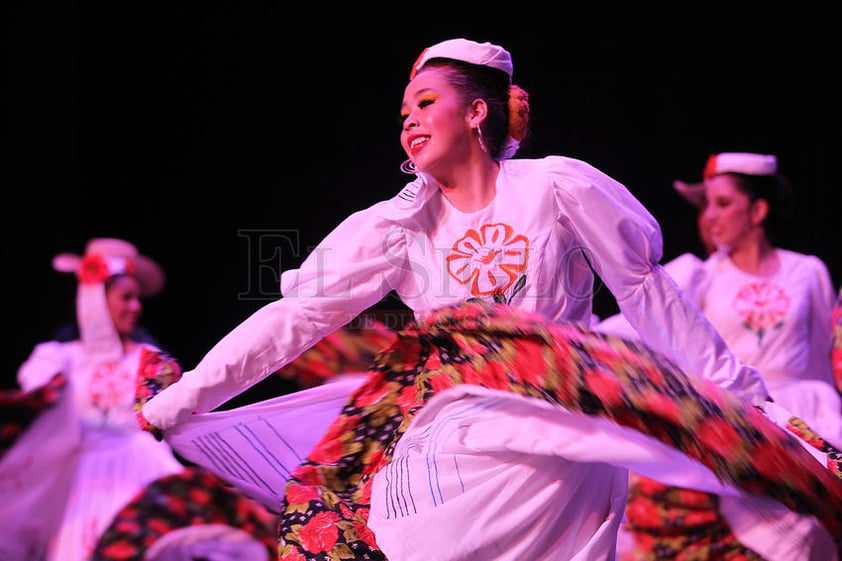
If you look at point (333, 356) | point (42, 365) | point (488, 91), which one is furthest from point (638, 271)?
point (42, 365)

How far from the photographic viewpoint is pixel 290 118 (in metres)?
4.73

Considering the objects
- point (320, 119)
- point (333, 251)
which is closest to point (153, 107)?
point (320, 119)

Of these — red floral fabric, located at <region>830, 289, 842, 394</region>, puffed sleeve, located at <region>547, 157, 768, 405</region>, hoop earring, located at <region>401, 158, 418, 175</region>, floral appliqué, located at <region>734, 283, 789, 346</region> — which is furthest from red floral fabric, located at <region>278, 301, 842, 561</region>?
floral appliqué, located at <region>734, 283, 789, 346</region>

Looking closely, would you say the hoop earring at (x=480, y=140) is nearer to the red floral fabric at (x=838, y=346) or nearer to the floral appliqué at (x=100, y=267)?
→ the red floral fabric at (x=838, y=346)

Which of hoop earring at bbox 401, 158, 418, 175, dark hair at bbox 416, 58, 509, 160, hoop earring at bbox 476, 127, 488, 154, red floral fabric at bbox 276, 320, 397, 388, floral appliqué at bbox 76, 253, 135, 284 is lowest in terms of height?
floral appliqué at bbox 76, 253, 135, 284

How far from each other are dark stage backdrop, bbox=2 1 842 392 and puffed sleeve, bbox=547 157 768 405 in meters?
1.84

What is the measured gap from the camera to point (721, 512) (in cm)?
372

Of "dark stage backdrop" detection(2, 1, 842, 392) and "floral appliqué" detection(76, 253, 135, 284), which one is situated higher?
"dark stage backdrop" detection(2, 1, 842, 392)

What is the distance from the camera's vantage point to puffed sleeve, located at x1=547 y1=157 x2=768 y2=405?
7.94 feet

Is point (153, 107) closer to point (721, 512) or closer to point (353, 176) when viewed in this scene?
point (353, 176)

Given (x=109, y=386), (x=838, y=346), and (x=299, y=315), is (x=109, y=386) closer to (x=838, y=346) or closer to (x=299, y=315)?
(x=299, y=315)

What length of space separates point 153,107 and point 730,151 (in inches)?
106

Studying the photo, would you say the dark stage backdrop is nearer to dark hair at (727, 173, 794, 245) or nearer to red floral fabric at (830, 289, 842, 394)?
dark hair at (727, 173, 794, 245)

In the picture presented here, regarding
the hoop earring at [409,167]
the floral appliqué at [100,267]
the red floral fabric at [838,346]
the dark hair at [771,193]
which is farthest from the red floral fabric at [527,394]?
the floral appliqué at [100,267]
